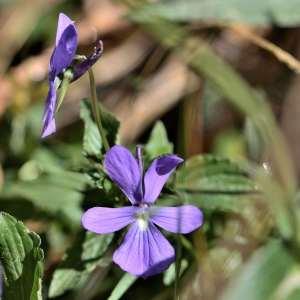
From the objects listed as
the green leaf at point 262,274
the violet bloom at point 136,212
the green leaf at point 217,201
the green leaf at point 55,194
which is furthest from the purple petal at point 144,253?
the green leaf at point 55,194

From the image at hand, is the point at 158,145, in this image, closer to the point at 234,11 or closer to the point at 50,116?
the point at 50,116

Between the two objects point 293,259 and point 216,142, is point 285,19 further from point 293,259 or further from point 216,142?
point 293,259

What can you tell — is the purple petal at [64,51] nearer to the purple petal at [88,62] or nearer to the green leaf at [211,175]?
the purple petal at [88,62]

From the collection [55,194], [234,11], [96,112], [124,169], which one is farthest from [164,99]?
[124,169]

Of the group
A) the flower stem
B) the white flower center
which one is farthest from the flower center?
the flower stem

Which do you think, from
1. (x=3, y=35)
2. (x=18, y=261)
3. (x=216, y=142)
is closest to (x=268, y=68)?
(x=216, y=142)
